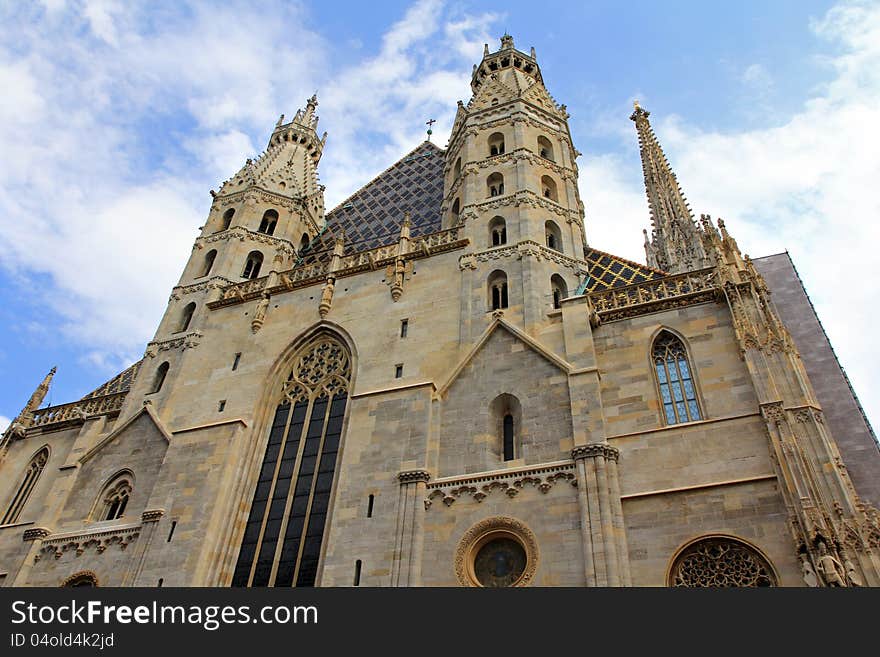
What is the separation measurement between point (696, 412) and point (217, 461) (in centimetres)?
1118

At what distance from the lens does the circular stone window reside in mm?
13070

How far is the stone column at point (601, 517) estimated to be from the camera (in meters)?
12.1

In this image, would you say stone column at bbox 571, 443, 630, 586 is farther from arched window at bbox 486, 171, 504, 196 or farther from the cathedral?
arched window at bbox 486, 171, 504, 196

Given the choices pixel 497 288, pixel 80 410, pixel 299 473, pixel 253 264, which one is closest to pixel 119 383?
pixel 80 410

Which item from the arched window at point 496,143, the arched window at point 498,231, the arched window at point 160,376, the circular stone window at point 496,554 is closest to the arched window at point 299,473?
the circular stone window at point 496,554

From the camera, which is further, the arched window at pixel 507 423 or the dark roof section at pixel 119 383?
the dark roof section at pixel 119 383

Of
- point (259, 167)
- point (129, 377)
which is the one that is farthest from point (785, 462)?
point (259, 167)

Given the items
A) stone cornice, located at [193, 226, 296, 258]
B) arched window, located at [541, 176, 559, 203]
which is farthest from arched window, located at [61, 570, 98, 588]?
arched window, located at [541, 176, 559, 203]

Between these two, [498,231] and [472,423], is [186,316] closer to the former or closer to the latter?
[498,231]

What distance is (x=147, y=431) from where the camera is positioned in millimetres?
19125

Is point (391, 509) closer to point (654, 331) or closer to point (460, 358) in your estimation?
point (460, 358)

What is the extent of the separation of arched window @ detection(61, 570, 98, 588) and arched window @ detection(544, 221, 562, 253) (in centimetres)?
1426

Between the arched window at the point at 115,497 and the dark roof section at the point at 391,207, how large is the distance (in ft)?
30.7

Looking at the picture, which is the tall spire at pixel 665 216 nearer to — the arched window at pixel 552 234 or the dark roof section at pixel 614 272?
the dark roof section at pixel 614 272
